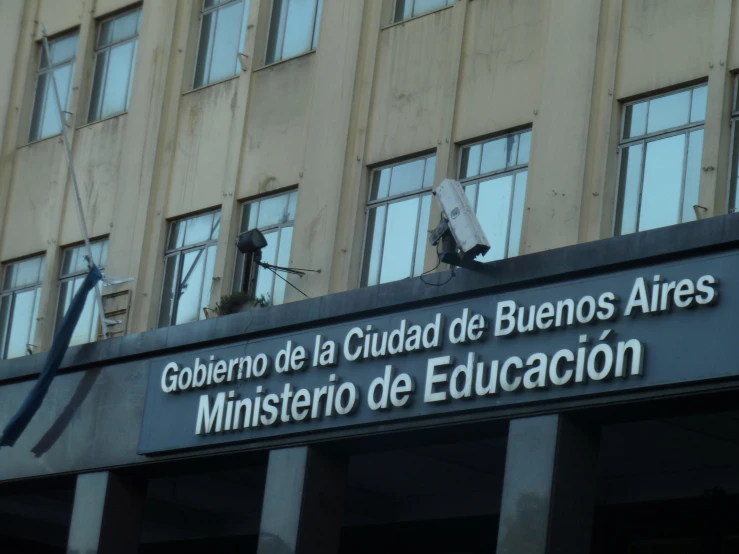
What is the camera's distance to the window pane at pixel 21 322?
21.8 meters

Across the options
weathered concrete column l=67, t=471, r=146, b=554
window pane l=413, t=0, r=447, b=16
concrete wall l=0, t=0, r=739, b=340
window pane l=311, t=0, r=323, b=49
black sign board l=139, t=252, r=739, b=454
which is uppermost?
window pane l=311, t=0, r=323, b=49

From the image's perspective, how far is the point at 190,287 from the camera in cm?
1958

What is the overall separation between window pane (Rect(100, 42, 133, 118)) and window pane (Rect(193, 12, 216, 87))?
145cm

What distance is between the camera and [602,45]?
15.5 m

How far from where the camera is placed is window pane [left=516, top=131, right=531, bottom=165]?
52.7 ft

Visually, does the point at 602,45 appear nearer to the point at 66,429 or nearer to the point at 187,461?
the point at 187,461

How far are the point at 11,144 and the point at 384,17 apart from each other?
297 inches

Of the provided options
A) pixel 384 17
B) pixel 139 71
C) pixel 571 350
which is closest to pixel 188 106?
pixel 139 71

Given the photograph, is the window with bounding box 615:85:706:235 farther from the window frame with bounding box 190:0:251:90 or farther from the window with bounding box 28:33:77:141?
the window with bounding box 28:33:77:141

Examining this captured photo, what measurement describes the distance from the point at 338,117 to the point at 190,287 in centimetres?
316

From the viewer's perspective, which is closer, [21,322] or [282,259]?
[282,259]

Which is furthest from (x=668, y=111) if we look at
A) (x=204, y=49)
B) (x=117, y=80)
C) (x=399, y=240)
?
(x=117, y=80)

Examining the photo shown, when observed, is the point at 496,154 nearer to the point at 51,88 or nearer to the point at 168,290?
the point at 168,290

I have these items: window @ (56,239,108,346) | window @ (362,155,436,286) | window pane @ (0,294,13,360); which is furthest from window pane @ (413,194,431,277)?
window pane @ (0,294,13,360)
